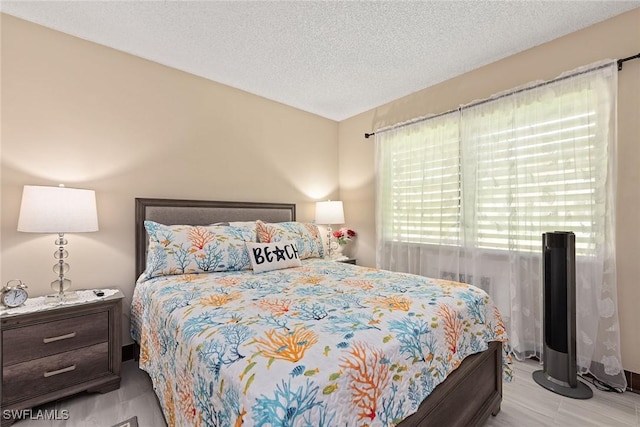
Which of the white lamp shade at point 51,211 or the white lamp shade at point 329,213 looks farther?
the white lamp shade at point 329,213

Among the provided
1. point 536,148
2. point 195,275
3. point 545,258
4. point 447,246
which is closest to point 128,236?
point 195,275

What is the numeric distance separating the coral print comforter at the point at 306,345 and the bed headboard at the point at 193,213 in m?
0.71

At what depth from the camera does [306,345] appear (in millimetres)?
1042

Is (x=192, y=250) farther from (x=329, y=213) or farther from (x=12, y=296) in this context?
(x=329, y=213)

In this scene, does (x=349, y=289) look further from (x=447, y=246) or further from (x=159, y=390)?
(x=447, y=246)

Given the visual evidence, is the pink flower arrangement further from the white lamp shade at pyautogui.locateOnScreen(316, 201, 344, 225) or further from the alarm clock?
the alarm clock

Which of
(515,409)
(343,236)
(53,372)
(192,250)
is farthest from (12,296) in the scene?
(515,409)

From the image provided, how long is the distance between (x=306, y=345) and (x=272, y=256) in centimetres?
146

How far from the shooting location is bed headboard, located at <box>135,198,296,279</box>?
2547 millimetres

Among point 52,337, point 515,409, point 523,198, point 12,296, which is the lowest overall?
point 515,409

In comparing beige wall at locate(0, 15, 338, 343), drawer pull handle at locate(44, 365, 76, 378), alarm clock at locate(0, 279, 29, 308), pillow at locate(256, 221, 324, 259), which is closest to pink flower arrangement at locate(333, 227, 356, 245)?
pillow at locate(256, 221, 324, 259)

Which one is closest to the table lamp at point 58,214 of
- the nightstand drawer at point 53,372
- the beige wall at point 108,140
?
the beige wall at point 108,140

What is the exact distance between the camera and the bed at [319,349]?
2.95 ft

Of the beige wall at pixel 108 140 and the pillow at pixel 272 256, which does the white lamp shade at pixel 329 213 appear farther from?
the pillow at pixel 272 256
